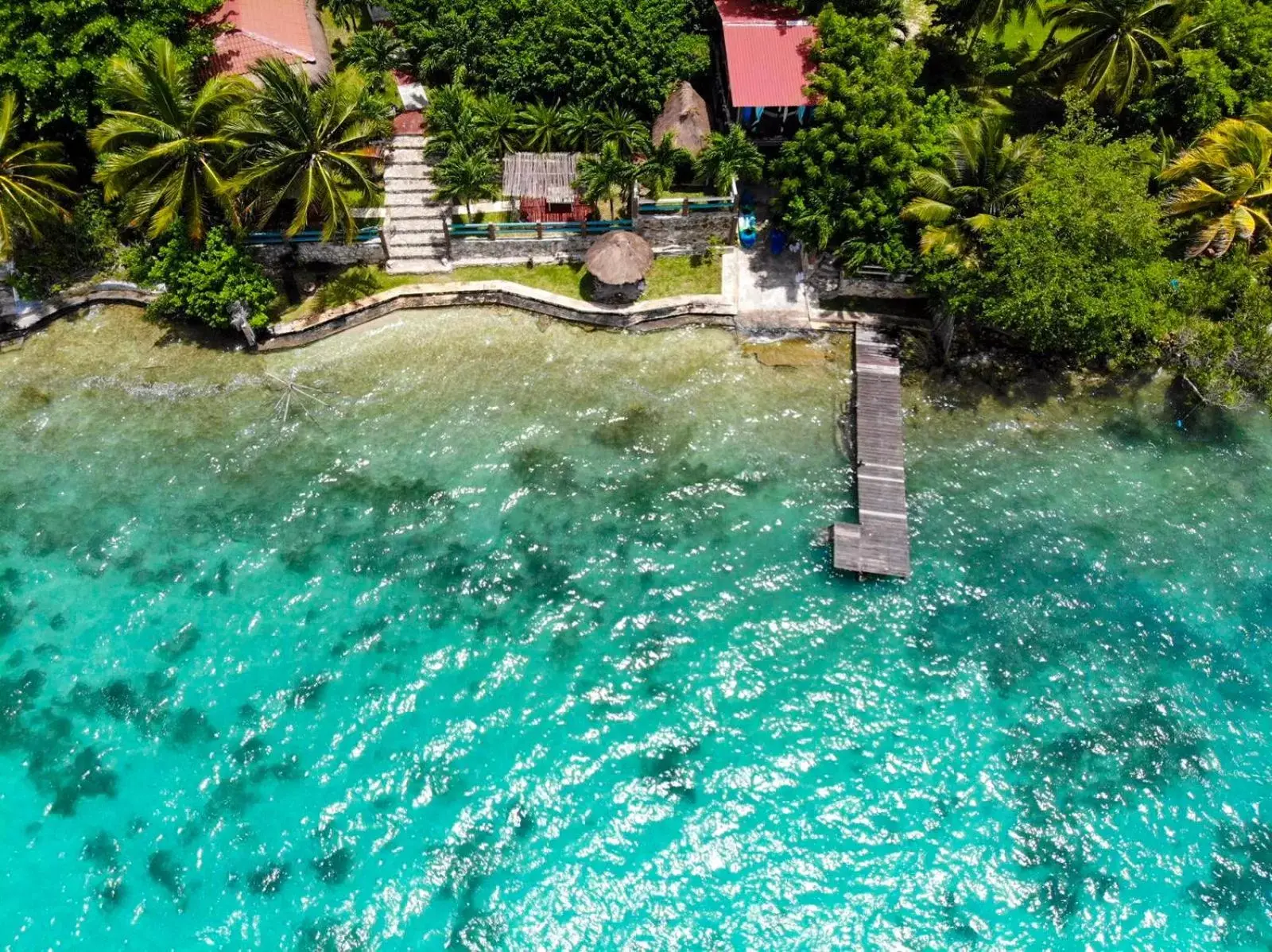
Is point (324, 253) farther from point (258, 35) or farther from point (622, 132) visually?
point (622, 132)

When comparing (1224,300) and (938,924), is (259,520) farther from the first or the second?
(1224,300)

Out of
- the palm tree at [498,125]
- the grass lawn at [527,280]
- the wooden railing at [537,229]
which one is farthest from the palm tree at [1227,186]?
the palm tree at [498,125]

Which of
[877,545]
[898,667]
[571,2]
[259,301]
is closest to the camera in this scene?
[898,667]

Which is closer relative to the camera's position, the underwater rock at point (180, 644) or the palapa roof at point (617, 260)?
the underwater rock at point (180, 644)

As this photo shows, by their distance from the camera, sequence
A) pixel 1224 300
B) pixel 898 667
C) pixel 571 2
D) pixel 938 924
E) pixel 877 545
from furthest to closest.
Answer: pixel 571 2 → pixel 1224 300 → pixel 877 545 → pixel 898 667 → pixel 938 924

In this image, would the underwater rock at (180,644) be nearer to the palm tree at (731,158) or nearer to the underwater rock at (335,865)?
the underwater rock at (335,865)

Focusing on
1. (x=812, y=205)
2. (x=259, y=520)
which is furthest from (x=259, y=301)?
(x=812, y=205)
